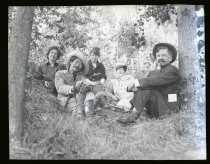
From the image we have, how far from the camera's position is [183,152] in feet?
16.3

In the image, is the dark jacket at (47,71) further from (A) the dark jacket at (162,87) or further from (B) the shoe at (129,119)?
(A) the dark jacket at (162,87)

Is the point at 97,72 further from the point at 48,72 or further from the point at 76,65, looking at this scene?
the point at 48,72

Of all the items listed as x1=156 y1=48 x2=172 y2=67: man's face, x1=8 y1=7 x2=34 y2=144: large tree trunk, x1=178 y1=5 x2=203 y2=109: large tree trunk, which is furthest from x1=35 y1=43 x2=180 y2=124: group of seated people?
x1=8 y1=7 x2=34 y2=144: large tree trunk

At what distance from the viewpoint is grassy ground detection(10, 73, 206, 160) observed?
494 cm

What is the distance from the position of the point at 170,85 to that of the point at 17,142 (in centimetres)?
248

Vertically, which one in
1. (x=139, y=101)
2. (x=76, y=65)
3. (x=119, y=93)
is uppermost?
(x=76, y=65)

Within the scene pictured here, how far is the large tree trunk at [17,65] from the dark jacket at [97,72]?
1.01 m

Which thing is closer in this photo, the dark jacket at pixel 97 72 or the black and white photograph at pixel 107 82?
the black and white photograph at pixel 107 82

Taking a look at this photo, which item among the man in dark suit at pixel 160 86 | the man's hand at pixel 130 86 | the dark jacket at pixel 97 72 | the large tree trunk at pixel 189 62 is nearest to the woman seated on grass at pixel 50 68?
the dark jacket at pixel 97 72

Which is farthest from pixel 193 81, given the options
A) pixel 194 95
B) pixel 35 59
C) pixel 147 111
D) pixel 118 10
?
pixel 35 59

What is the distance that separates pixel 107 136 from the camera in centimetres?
497

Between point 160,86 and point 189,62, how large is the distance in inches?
22.5

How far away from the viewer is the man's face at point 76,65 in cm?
508

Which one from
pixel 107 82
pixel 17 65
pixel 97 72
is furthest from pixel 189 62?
pixel 17 65
